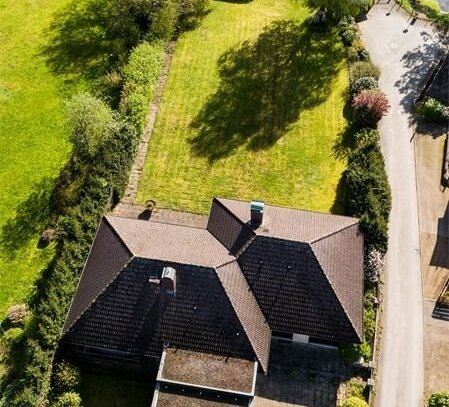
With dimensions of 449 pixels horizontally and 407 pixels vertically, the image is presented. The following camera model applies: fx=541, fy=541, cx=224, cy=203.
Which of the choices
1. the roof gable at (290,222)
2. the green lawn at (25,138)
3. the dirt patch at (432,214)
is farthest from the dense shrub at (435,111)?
the green lawn at (25,138)

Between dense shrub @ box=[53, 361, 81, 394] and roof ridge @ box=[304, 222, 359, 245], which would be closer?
dense shrub @ box=[53, 361, 81, 394]

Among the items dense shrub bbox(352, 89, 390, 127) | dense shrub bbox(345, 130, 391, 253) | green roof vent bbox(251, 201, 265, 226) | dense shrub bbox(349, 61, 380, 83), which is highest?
dense shrub bbox(349, 61, 380, 83)

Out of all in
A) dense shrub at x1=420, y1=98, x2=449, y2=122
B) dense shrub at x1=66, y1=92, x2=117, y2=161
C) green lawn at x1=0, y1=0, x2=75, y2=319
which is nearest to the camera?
green lawn at x1=0, y1=0, x2=75, y2=319

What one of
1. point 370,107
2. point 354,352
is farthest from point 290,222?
point 370,107

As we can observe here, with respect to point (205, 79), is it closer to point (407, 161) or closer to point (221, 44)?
point (221, 44)

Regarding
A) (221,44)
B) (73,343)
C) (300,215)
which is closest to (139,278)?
(73,343)

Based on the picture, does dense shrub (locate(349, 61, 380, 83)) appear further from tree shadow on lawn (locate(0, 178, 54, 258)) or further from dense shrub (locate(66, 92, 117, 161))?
tree shadow on lawn (locate(0, 178, 54, 258))

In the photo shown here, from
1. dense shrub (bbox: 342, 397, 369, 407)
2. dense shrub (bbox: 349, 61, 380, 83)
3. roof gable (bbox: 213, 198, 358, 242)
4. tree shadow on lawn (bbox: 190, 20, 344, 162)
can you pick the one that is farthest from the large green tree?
dense shrub (bbox: 342, 397, 369, 407)

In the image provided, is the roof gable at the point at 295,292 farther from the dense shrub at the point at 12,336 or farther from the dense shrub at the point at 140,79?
the dense shrub at the point at 140,79
